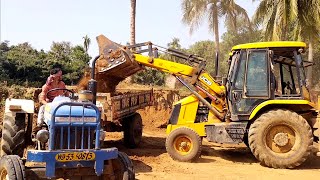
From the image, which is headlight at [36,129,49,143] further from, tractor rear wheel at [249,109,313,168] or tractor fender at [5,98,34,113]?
tractor rear wheel at [249,109,313,168]

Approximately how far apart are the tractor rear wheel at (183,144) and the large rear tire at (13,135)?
391 centimetres

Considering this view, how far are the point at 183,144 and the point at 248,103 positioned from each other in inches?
75.6

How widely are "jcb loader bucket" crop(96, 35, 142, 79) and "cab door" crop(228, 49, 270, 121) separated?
289 cm

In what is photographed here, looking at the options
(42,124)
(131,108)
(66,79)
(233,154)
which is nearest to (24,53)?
(66,79)

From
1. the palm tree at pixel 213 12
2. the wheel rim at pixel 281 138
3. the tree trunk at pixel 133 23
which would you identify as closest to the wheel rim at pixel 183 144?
the wheel rim at pixel 281 138

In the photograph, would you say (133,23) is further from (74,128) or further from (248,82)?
(74,128)

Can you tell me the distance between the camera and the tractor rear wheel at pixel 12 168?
4.92m

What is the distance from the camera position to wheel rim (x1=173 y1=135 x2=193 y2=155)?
9.55 metres

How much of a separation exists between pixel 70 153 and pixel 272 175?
15.6 feet

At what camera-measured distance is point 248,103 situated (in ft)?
30.0

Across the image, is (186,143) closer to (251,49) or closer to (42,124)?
(251,49)

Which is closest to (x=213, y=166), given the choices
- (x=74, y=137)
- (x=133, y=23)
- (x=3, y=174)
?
(x=74, y=137)

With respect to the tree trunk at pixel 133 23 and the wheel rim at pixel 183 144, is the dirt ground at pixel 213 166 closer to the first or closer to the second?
the wheel rim at pixel 183 144

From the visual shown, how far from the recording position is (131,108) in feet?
36.3
